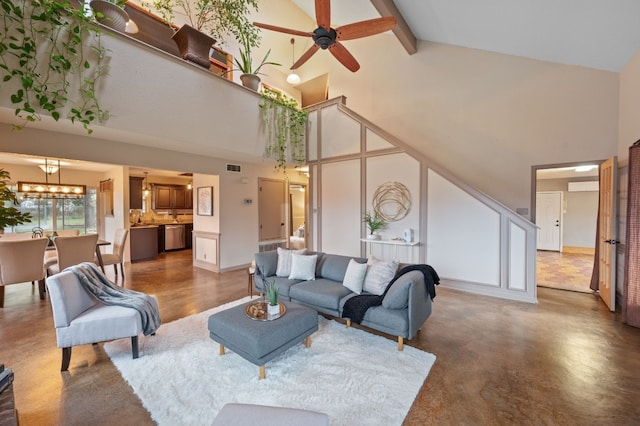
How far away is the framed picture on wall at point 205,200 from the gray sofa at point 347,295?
8.84 feet

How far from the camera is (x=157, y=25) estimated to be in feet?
15.9

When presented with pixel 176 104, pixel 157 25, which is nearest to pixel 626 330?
pixel 176 104

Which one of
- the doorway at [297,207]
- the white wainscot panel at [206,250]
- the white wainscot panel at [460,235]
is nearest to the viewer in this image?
the white wainscot panel at [460,235]

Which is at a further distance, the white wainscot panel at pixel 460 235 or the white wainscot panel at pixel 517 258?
the white wainscot panel at pixel 460 235

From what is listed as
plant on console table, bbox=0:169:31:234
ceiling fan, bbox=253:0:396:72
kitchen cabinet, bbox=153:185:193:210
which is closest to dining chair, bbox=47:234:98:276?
plant on console table, bbox=0:169:31:234

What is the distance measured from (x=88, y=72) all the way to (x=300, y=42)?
6487mm

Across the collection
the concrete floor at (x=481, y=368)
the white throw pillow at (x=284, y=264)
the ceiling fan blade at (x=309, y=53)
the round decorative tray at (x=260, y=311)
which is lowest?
the concrete floor at (x=481, y=368)

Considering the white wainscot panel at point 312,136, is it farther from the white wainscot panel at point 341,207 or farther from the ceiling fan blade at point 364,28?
the ceiling fan blade at point 364,28

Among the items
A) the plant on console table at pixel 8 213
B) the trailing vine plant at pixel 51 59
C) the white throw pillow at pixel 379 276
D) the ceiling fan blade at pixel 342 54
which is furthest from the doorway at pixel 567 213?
the trailing vine plant at pixel 51 59

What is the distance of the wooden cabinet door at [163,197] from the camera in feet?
27.5

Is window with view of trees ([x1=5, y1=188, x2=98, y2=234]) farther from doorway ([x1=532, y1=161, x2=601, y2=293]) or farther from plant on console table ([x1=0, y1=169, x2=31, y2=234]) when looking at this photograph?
doorway ([x1=532, y1=161, x2=601, y2=293])

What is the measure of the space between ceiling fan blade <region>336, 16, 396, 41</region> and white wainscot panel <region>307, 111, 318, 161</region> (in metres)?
2.68

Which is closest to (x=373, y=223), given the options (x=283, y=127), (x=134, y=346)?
(x=283, y=127)

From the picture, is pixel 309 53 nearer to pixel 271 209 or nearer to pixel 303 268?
pixel 303 268
